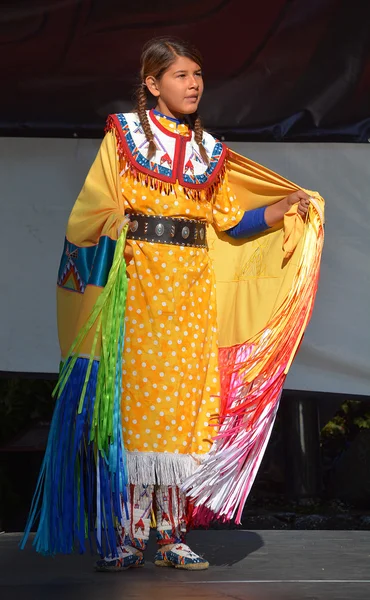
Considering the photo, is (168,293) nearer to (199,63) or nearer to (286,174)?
(199,63)

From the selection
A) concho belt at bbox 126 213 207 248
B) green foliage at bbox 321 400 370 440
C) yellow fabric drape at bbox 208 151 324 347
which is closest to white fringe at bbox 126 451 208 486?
yellow fabric drape at bbox 208 151 324 347

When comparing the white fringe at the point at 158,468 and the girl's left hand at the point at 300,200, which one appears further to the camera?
the girl's left hand at the point at 300,200

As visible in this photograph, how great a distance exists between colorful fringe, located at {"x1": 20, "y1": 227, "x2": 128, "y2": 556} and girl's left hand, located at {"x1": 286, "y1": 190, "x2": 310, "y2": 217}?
2.11 ft

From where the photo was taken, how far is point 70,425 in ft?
11.3

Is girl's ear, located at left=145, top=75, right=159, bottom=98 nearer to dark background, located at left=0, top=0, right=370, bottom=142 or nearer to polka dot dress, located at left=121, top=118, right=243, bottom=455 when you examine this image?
polka dot dress, located at left=121, top=118, right=243, bottom=455

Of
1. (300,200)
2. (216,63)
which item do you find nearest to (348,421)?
(216,63)

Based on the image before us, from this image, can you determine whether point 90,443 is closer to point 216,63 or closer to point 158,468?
point 158,468

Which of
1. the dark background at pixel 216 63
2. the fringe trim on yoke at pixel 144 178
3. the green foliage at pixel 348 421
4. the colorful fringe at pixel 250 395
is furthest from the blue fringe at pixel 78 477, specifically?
the green foliage at pixel 348 421

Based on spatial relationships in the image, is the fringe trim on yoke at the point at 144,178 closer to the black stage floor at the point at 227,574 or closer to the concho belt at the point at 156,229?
the concho belt at the point at 156,229

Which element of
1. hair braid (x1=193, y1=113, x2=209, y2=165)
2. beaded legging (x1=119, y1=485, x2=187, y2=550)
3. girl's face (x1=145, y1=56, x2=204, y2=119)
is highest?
girl's face (x1=145, y1=56, x2=204, y2=119)

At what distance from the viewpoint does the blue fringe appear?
3.40 m

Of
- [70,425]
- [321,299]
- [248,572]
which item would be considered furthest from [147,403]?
[321,299]

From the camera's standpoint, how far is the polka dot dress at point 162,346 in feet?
11.6

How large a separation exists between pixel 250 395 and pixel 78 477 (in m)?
0.59
